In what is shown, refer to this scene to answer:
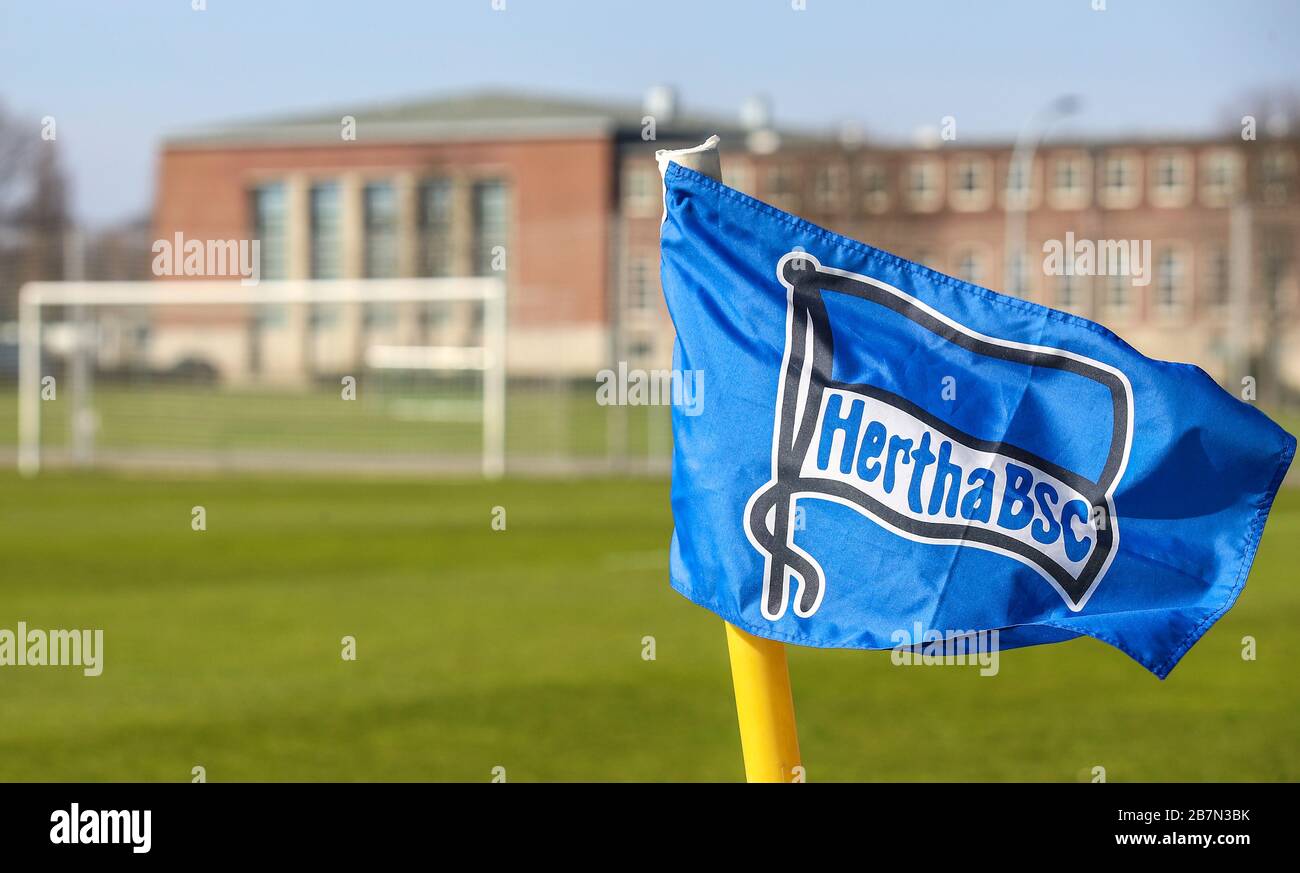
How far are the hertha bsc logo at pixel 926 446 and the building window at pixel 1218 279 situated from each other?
20725 mm

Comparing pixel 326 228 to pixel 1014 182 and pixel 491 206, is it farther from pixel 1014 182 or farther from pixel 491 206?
pixel 1014 182

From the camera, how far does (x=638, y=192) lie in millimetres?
63844

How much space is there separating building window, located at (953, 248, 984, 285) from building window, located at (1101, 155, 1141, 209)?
245 cm

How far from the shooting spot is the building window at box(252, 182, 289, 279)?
65.6m

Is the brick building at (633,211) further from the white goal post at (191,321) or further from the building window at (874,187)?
→ the white goal post at (191,321)

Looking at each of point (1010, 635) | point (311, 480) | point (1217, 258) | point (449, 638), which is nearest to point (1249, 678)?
point (449, 638)

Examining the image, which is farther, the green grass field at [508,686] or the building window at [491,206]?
the building window at [491,206]

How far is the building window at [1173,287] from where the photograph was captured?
69.7 feet

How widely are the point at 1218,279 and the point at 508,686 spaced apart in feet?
56.8

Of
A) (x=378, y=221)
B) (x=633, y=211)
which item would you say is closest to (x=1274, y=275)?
(x=633, y=211)

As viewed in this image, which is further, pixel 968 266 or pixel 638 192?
pixel 638 192
